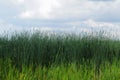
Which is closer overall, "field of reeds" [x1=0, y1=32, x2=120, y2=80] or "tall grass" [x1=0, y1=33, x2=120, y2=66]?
"field of reeds" [x1=0, y1=32, x2=120, y2=80]

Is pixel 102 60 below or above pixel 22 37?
below

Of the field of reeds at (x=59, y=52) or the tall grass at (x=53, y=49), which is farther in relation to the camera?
the tall grass at (x=53, y=49)

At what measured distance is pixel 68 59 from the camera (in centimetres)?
953

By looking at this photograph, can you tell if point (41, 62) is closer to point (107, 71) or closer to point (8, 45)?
point (8, 45)

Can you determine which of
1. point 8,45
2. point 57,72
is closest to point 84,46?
point 8,45

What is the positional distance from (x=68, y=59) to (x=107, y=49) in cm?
188

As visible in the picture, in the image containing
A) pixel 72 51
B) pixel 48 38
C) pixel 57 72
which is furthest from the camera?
pixel 48 38

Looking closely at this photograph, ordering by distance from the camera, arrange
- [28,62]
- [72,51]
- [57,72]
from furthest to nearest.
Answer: [72,51] < [28,62] < [57,72]

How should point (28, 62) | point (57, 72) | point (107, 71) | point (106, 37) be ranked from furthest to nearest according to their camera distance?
1. point (106, 37)
2. point (28, 62)
3. point (107, 71)
4. point (57, 72)

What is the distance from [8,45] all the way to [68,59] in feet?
6.17

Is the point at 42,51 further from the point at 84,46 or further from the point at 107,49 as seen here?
the point at 107,49

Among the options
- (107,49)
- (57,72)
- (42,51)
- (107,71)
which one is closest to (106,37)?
(107,49)

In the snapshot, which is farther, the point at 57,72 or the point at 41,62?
the point at 41,62

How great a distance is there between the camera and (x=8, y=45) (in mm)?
9812
